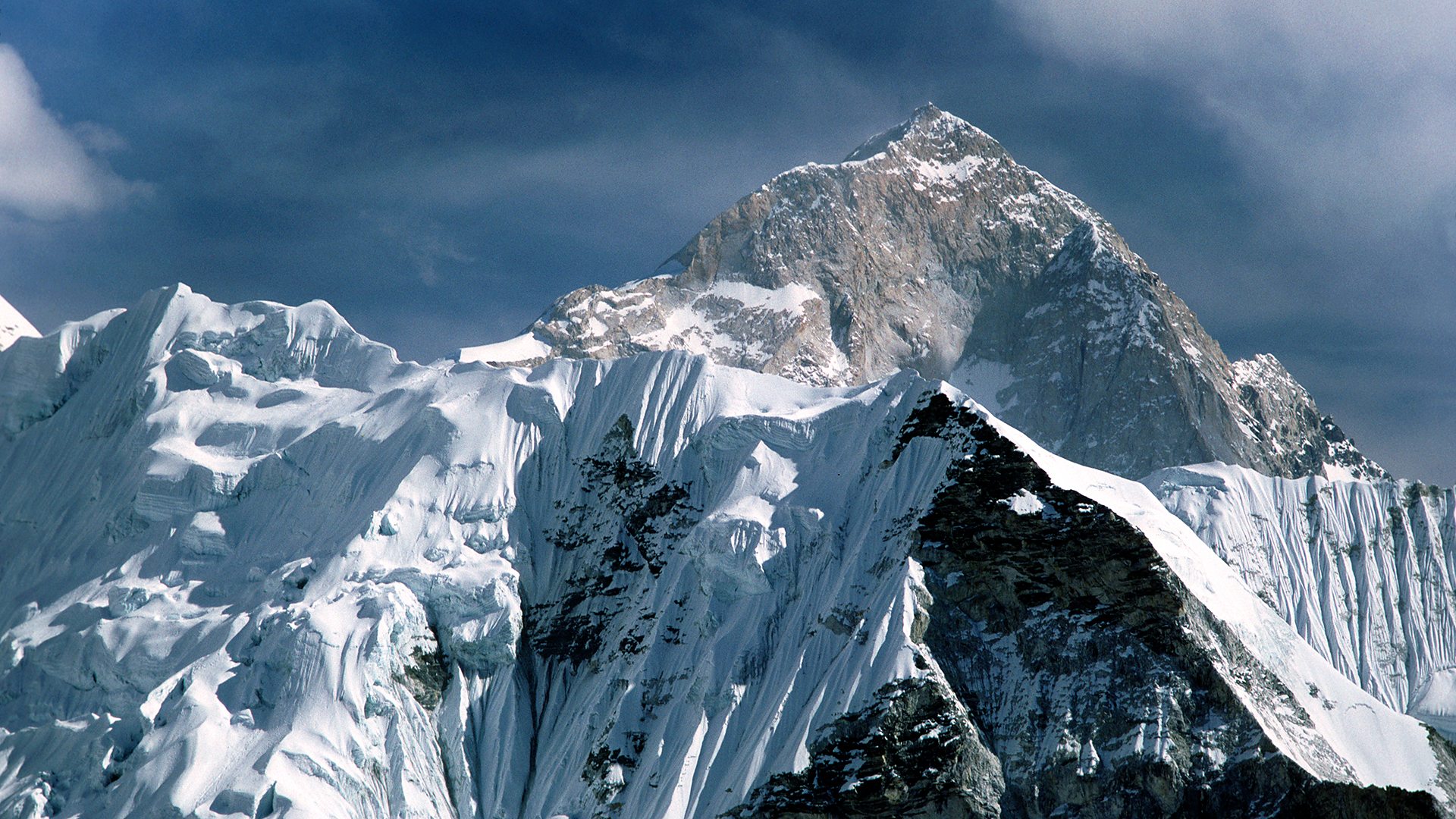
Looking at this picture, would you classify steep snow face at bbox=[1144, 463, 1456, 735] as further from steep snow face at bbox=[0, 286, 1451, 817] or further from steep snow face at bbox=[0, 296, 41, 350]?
steep snow face at bbox=[0, 296, 41, 350]

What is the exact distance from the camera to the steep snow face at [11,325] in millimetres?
182750

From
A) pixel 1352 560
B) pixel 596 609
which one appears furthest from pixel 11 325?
pixel 1352 560

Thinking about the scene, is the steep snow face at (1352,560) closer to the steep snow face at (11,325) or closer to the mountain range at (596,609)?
the mountain range at (596,609)

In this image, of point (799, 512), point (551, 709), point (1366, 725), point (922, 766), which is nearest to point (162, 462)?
point (551, 709)

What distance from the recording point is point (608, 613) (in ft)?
399

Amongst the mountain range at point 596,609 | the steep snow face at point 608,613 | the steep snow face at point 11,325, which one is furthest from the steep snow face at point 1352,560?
the steep snow face at point 11,325

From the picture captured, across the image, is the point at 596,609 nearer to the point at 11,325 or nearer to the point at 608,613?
the point at 608,613

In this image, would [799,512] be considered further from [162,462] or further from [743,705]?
[162,462]

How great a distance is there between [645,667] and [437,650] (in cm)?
1565

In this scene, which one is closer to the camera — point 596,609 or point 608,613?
point 608,613

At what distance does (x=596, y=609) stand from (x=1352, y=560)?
93326 mm

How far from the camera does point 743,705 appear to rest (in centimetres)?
10788

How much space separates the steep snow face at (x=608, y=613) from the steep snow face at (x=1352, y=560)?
52.0 meters

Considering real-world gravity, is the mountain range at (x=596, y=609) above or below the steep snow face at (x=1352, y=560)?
below
